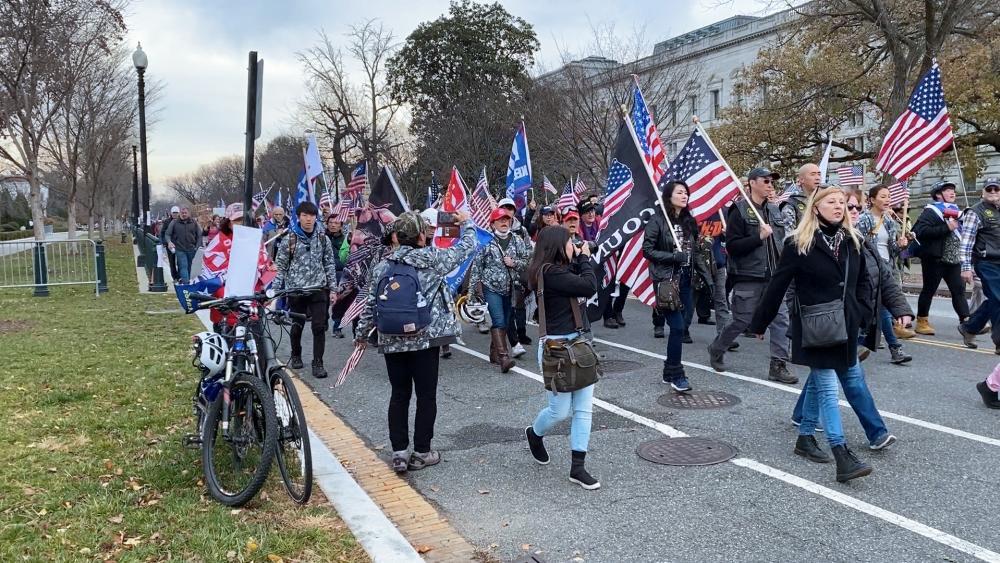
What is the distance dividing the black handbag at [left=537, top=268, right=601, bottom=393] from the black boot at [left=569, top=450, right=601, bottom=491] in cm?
44

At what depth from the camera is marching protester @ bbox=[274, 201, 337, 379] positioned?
836 cm

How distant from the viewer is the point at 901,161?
1059 cm

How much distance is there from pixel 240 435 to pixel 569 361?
6.85 feet

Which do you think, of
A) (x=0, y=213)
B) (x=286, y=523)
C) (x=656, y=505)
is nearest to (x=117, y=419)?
(x=286, y=523)

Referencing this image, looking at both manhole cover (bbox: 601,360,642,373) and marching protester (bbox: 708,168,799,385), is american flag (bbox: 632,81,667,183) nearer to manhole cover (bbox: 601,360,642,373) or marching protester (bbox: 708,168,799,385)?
marching protester (bbox: 708,168,799,385)

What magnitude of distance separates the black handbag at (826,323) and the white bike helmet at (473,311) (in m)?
6.38

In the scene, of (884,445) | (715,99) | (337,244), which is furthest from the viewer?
(715,99)

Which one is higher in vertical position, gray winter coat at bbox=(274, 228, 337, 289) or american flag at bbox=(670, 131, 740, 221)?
american flag at bbox=(670, 131, 740, 221)

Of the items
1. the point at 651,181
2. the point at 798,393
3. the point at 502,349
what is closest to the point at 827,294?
the point at 798,393

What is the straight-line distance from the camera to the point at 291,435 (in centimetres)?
448

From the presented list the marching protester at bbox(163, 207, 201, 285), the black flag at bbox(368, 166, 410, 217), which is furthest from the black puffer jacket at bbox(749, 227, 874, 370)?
the marching protester at bbox(163, 207, 201, 285)

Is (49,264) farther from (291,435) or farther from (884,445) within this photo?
(884,445)

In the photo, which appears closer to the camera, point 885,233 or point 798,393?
point 798,393

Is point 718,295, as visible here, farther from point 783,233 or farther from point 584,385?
point 584,385
